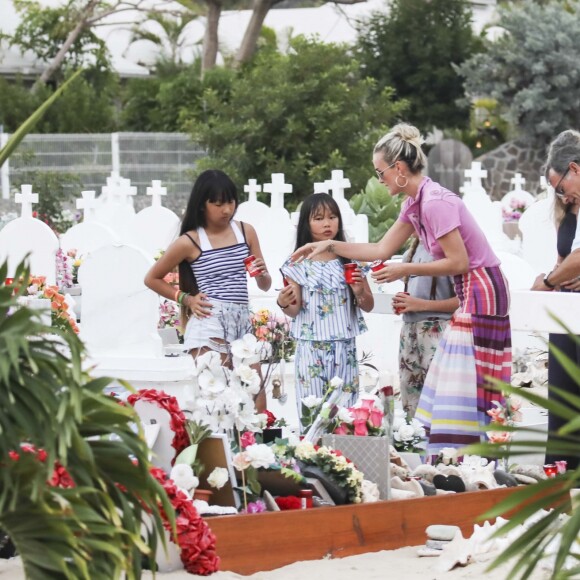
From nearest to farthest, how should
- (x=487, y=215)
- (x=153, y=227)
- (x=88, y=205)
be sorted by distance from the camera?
(x=153, y=227) < (x=487, y=215) < (x=88, y=205)

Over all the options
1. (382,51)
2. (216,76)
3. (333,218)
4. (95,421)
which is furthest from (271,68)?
(95,421)

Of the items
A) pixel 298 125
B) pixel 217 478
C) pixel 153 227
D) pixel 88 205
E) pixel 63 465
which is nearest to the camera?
pixel 63 465

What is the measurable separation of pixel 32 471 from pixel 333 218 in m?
3.51

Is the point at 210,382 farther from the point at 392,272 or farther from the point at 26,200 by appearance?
the point at 26,200

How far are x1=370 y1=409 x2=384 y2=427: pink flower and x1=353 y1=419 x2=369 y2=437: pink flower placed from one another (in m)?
0.03

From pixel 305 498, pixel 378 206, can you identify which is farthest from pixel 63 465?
pixel 378 206

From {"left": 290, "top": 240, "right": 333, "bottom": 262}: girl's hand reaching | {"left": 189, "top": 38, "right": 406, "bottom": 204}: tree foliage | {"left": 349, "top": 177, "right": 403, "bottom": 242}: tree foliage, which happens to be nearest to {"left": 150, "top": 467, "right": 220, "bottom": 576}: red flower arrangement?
{"left": 290, "top": 240, "right": 333, "bottom": 262}: girl's hand reaching

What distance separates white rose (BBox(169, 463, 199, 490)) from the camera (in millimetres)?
4457

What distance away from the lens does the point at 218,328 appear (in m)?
6.12

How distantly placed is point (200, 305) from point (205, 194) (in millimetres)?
495

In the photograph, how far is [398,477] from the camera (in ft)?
17.2

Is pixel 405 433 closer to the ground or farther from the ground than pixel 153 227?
closer to the ground

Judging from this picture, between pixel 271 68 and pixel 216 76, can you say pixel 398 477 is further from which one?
pixel 216 76

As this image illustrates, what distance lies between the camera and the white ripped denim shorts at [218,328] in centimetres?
612
